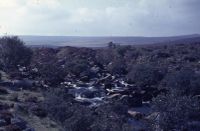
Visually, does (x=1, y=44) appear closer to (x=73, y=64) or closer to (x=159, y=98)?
(x=73, y=64)

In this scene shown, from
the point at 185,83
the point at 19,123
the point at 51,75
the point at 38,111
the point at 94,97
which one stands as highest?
the point at 185,83

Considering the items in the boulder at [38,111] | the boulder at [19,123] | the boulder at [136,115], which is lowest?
the boulder at [136,115]

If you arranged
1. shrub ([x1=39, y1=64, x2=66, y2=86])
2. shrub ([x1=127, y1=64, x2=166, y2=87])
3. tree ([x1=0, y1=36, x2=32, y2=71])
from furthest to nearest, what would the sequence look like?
tree ([x1=0, y1=36, x2=32, y2=71]), shrub ([x1=127, y1=64, x2=166, y2=87]), shrub ([x1=39, y1=64, x2=66, y2=86])

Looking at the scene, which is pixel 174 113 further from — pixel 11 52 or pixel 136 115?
pixel 11 52

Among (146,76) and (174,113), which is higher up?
(174,113)

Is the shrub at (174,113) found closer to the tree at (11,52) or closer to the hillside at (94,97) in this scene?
the hillside at (94,97)

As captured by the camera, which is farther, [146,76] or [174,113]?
[146,76]

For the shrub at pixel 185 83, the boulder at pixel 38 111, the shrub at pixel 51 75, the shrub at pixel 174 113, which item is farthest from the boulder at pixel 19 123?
the shrub at pixel 51 75

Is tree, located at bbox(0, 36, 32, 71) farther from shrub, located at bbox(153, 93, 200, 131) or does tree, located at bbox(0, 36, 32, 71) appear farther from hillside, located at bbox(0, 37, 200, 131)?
shrub, located at bbox(153, 93, 200, 131)

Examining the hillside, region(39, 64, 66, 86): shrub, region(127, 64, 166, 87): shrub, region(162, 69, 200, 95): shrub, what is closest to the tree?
the hillside

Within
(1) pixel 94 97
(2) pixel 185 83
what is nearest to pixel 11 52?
(1) pixel 94 97
